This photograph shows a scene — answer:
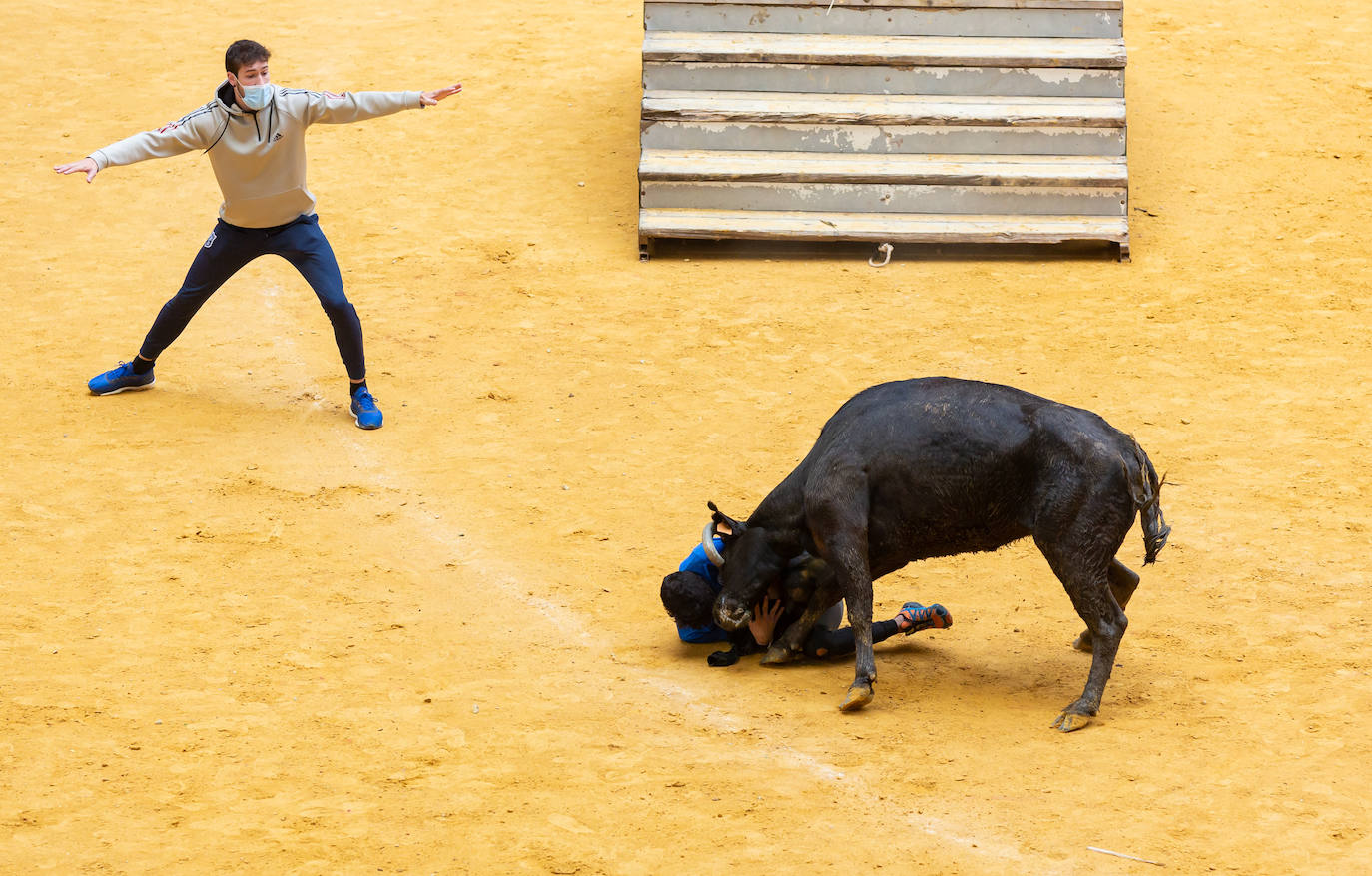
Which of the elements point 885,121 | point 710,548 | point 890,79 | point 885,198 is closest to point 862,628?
point 710,548

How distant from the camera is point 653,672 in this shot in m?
6.82

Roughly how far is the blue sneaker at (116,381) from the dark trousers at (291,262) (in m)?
0.70

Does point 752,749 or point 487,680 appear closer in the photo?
point 752,749

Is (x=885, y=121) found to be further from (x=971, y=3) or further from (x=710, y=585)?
(x=710, y=585)

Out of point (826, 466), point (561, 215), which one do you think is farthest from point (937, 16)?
point (826, 466)

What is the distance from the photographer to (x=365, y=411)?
9.69 m

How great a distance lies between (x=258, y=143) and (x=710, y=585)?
4198 mm

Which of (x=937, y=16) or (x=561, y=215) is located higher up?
(x=937, y=16)

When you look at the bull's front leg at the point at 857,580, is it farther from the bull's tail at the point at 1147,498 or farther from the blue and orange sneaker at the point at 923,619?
the bull's tail at the point at 1147,498

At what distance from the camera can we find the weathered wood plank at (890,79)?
43.2 ft

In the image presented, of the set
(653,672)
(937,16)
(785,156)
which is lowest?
(653,672)

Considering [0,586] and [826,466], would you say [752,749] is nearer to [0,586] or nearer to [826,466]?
[826,466]

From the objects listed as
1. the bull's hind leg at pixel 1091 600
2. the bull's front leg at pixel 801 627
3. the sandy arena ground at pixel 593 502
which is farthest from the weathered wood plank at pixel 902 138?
the bull's hind leg at pixel 1091 600

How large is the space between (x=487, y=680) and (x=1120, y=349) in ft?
19.8
